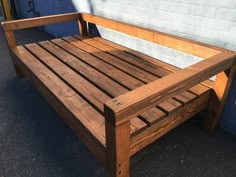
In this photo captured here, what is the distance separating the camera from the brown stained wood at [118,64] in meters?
1.83

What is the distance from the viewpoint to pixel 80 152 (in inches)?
67.1

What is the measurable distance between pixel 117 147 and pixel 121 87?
691 millimetres

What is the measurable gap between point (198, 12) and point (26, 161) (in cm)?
168

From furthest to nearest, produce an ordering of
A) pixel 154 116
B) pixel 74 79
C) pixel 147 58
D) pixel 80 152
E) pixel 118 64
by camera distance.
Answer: pixel 147 58
pixel 118 64
pixel 74 79
pixel 80 152
pixel 154 116

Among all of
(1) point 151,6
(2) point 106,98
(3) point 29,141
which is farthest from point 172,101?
(3) point 29,141

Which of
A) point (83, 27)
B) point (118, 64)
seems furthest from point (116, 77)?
point (83, 27)

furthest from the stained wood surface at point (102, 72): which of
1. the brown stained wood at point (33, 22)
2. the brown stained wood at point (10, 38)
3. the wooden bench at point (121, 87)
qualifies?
the brown stained wood at point (33, 22)

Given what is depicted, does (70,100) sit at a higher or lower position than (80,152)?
higher

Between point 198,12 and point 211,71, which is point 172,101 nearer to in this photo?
point 211,71

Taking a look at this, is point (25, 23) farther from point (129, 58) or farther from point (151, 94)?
point (151, 94)

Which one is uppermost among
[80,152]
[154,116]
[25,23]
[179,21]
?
[179,21]

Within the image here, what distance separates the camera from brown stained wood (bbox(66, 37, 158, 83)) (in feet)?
5.99

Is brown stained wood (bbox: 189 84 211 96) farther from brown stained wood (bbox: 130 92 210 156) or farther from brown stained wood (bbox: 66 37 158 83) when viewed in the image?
brown stained wood (bbox: 66 37 158 83)

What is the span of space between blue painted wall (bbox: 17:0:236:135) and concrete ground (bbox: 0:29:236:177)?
0.29 metres
